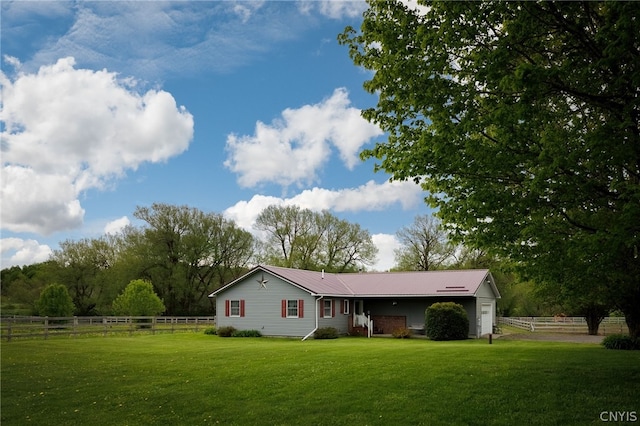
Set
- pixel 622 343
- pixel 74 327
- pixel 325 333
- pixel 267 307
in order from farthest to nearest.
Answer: pixel 267 307, pixel 325 333, pixel 74 327, pixel 622 343

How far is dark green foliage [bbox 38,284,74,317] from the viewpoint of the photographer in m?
44.1

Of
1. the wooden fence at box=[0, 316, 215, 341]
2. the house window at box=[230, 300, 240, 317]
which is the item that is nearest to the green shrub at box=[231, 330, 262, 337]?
the house window at box=[230, 300, 240, 317]

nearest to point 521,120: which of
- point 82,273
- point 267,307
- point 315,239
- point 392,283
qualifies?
point 267,307

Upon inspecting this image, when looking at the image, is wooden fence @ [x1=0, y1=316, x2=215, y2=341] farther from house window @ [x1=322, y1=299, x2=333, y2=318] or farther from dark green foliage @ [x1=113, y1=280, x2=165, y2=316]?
house window @ [x1=322, y1=299, x2=333, y2=318]

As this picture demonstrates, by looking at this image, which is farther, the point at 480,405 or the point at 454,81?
the point at 454,81

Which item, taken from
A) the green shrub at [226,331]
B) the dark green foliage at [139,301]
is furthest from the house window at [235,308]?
the dark green foliage at [139,301]

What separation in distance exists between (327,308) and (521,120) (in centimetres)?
2595

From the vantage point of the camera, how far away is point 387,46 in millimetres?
11641

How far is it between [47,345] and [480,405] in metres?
22.5

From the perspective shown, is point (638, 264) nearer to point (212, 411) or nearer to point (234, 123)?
point (212, 411)

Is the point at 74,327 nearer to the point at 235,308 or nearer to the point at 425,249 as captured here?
the point at 235,308

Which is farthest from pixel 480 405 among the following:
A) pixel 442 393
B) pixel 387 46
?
pixel 387 46

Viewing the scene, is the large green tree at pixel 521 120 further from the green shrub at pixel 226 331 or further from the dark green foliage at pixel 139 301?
the dark green foliage at pixel 139 301

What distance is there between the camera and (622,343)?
61.8ft
